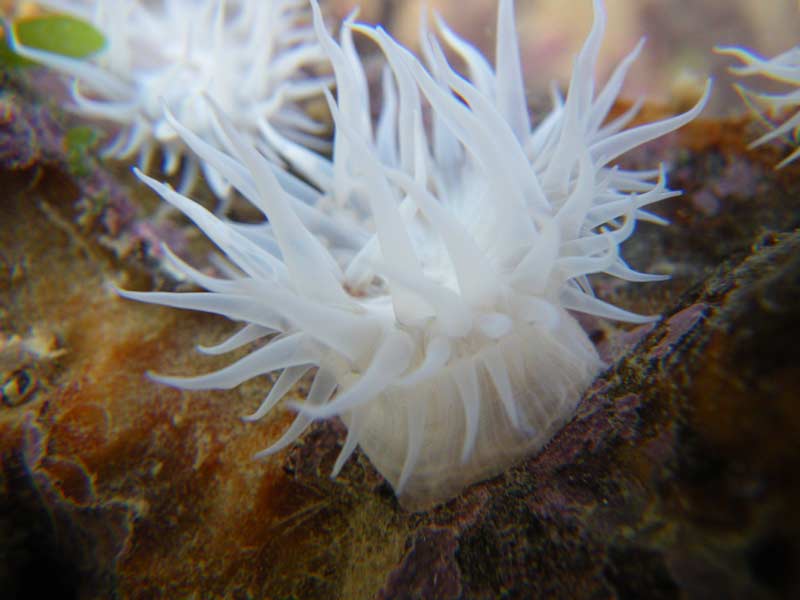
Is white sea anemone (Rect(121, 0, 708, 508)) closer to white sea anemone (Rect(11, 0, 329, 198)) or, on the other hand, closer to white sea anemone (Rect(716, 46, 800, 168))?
white sea anemone (Rect(716, 46, 800, 168))

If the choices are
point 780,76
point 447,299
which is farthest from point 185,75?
point 780,76

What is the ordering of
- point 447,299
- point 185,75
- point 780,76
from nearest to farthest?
point 447,299
point 780,76
point 185,75

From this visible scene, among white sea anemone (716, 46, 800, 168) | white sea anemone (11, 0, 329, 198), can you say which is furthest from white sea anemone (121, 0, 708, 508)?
white sea anemone (11, 0, 329, 198)

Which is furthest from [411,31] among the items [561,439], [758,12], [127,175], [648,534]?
[648,534]

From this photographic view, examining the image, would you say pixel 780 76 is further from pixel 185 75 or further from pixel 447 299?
pixel 185 75

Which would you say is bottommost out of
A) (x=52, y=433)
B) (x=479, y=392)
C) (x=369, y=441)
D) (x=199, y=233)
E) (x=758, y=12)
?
(x=52, y=433)

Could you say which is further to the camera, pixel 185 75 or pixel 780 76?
pixel 185 75

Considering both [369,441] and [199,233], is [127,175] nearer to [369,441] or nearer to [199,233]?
[199,233]
